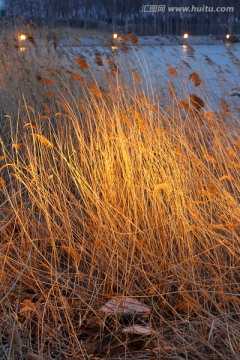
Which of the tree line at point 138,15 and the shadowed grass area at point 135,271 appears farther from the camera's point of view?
the tree line at point 138,15

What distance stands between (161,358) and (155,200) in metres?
0.80

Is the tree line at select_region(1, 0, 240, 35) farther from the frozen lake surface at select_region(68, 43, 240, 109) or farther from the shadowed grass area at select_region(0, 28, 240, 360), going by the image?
the shadowed grass area at select_region(0, 28, 240, 360)

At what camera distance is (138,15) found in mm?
20969

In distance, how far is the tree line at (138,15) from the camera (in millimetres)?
18000

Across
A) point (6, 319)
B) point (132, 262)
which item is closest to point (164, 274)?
point (132, 262)

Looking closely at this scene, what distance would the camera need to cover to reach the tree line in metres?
18.0

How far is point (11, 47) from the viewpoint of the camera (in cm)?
745

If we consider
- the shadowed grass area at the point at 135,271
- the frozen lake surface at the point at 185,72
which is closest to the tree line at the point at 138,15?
the frozen lake surface at the point at 185,72

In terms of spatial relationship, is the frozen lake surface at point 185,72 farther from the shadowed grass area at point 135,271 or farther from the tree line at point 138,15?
the tree line at point 138,15

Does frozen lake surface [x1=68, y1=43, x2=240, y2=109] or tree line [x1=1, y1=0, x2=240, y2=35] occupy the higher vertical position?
frozen lake surface [x1=68, y1=43, x2=240, y2=109]

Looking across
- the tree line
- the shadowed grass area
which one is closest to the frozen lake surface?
the shadowed grass area

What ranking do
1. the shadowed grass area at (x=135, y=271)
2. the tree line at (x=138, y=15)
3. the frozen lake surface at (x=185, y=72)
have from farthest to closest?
the tree line at (x=138, y=15)
the frozen lake surface at (x=185, y=72)
the shadowed grass area at (x=135, y=271)

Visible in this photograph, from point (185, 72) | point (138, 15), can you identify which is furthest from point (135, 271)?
point (138, 15)

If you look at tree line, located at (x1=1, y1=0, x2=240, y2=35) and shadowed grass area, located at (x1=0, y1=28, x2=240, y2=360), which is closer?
shadowed grass area, located at (x1=0, y1=28, x2=240, y2=360)
